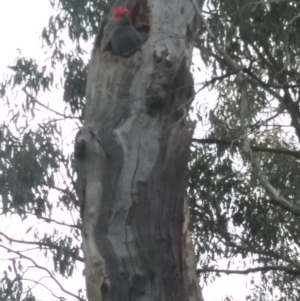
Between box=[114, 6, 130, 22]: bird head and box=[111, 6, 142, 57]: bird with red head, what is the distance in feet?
0.22

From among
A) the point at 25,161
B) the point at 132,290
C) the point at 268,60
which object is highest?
the point at 268,60

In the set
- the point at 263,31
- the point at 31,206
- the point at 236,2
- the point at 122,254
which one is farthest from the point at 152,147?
the point at 31,206

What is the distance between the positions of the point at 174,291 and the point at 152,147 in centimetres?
65

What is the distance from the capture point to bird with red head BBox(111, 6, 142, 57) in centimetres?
348

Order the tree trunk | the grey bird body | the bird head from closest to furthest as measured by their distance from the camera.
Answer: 1. the tree trunk
2. the grey bird body
3. the bird head

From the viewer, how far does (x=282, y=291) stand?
646 cm

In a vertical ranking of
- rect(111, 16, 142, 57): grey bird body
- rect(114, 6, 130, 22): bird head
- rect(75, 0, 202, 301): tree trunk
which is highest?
rect(114, 6, 130, 22): bird head

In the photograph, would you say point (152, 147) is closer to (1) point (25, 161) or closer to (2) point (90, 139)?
(2) point (90, 139)

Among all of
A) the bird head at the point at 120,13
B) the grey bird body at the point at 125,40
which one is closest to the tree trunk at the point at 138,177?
the grey bird body at the point at 125,40

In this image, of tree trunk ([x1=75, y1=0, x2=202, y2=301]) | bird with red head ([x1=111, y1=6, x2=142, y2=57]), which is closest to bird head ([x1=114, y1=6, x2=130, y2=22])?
bird with red head ([x1=111, y1=6, x2=142, y2=57])

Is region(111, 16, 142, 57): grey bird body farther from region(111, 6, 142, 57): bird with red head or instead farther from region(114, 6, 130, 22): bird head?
region(114, 6, 130, 22): bird head

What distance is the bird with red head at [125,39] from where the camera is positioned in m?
3.48

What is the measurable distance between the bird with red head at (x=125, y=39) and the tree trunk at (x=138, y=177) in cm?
5

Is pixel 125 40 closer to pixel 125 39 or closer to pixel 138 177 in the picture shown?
pixel 125 39
